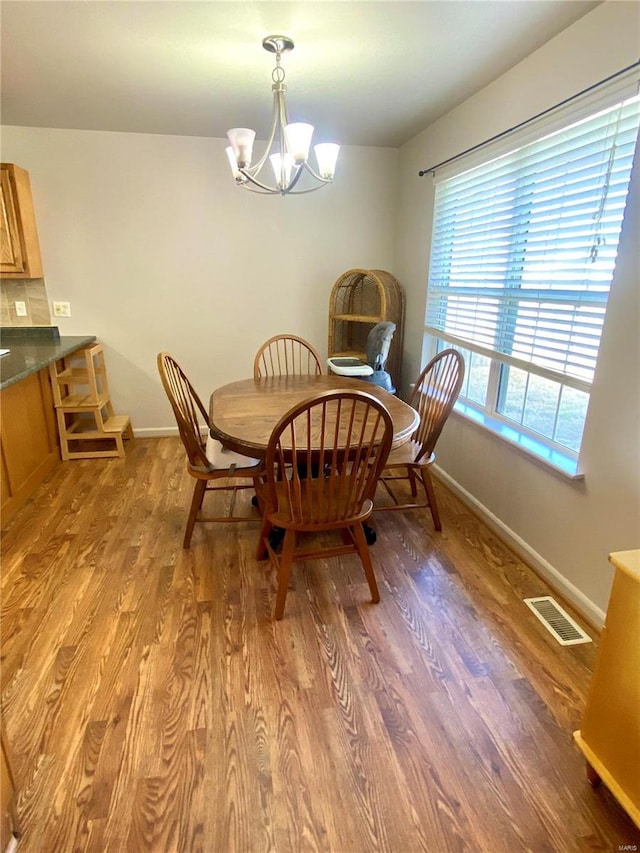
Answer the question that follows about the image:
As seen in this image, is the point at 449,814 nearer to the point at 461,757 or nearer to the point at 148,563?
the point at 461,757

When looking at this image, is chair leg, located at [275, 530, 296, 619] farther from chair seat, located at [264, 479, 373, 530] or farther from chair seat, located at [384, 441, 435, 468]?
chair seat, located at [384, 441, 435, 468]

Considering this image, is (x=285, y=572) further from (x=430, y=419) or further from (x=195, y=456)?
(x=430, y=419)

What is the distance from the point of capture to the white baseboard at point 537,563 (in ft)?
5.86

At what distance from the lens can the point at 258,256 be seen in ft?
11.6

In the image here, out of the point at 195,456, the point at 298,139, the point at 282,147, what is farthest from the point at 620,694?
the point at 282,147

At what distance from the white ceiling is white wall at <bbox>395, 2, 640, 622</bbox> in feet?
0.35

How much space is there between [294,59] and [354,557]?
234 centimetres

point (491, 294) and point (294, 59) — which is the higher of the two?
point (294, 59)

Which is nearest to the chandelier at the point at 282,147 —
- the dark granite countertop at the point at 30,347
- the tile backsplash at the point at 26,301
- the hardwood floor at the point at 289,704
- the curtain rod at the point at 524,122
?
the curtain rod at the point at 524,122

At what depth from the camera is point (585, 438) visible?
5.88 feet

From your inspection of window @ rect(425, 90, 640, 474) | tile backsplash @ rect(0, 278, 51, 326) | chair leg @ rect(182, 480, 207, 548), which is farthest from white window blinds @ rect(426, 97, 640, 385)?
tile backsplash @ rect(0, 278, 51, 326)

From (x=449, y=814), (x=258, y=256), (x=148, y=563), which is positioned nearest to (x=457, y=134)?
(x=258, y=256)

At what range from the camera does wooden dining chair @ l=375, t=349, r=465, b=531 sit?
86.1 inches

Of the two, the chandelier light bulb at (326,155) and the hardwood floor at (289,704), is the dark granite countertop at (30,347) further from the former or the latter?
the chandelier light bulb at (326,155)
